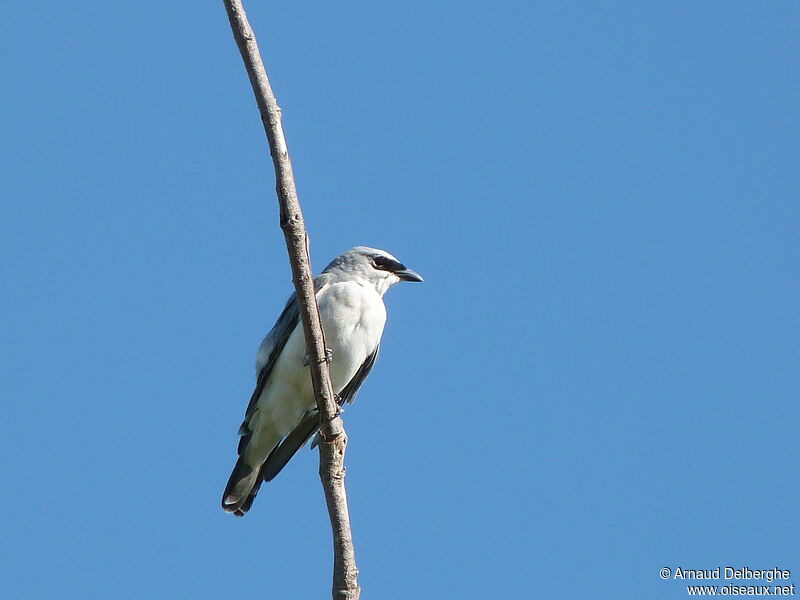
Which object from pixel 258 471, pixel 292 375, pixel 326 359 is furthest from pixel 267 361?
pixel 326 359

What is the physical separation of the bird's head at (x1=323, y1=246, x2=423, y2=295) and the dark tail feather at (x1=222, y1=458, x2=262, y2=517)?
185 centimetres

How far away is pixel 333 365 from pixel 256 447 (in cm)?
95

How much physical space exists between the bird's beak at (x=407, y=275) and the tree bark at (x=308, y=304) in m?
3.71

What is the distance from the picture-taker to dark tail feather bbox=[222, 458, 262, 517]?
A: 26.0 ft

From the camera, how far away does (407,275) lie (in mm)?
9094

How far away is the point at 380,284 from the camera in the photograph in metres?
8.87

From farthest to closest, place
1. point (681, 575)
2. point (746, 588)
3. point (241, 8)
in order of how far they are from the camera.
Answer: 1. point (681, 575)
2. point (746, 588)
3. point (241, 8)

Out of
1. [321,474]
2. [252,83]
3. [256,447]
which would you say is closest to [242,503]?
[256,447]

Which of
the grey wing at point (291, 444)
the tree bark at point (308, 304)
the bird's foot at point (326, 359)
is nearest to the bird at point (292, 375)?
the grey wing at point (291, 444)

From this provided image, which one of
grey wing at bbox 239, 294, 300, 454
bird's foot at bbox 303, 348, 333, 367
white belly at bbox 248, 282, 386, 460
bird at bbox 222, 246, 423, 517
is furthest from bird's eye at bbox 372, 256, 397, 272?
bird's foot at bbox 303, 348, 333, 367

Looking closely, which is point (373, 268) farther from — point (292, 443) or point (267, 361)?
point (292, 443)

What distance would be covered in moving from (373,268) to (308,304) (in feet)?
13.0

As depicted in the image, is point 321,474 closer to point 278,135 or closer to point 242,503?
point 278,135

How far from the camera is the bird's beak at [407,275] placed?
9.05 metres
